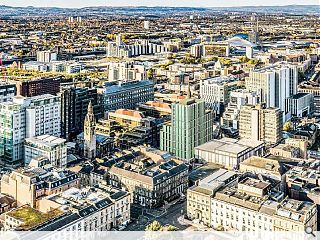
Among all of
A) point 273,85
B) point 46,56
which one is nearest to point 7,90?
point 273,85

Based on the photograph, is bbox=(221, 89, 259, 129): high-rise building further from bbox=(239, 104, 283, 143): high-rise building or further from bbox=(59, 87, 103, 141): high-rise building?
bbox=(59, 87, 103, 141): high-rise building

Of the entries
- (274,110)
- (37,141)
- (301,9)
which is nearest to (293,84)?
(274,110)

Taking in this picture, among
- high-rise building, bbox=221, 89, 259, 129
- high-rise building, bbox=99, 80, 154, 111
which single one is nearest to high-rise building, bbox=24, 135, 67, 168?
high-rise building, bbox=99, 80, 154, 111

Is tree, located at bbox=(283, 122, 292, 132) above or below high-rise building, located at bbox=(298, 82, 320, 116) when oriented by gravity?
below

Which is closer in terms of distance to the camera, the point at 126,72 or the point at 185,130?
the point at 185,130

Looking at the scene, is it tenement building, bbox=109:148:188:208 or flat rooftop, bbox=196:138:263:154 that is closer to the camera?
tenement building, bbox=109:148:188:208

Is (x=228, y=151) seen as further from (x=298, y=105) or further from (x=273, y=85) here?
(x=298, y=105)
